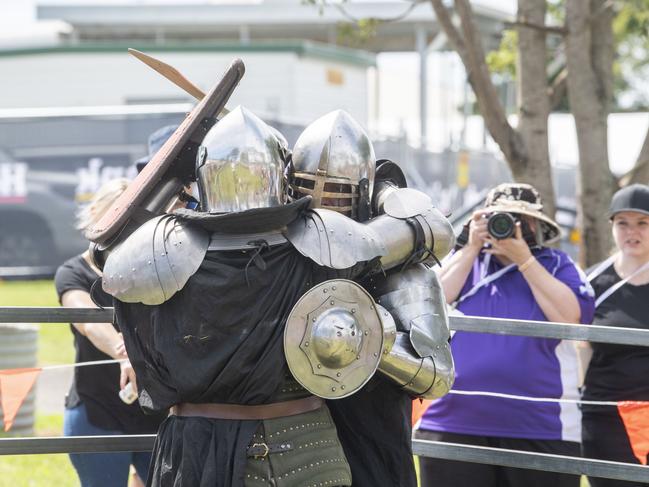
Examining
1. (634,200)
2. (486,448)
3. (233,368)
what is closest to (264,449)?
(233,368)

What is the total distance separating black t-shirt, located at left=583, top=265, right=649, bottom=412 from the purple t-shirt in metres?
0.09

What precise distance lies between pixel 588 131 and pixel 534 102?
426 mm

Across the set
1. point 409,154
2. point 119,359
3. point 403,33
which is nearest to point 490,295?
point 119,359

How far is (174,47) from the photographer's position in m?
18.1

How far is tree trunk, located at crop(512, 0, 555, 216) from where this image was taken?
20.5ft

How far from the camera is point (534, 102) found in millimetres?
6359

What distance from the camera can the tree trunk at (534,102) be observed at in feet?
20.5

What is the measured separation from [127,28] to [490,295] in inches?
882

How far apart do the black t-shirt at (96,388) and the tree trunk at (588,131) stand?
126 inches

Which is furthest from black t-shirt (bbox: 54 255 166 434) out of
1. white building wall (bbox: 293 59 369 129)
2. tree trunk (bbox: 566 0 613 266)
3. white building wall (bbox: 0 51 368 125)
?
white building wall (bbox: 293 59 369 129)

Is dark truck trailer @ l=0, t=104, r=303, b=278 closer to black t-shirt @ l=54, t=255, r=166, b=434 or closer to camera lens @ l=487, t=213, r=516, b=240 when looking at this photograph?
black t-shirt @ l=54, t=255, r=166, b=434

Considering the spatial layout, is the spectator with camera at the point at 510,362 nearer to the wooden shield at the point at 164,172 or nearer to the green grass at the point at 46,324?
the wooden shield at the point at 164,172

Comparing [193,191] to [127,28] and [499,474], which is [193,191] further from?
[127,28]

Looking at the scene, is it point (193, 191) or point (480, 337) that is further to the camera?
point (480, 337)
